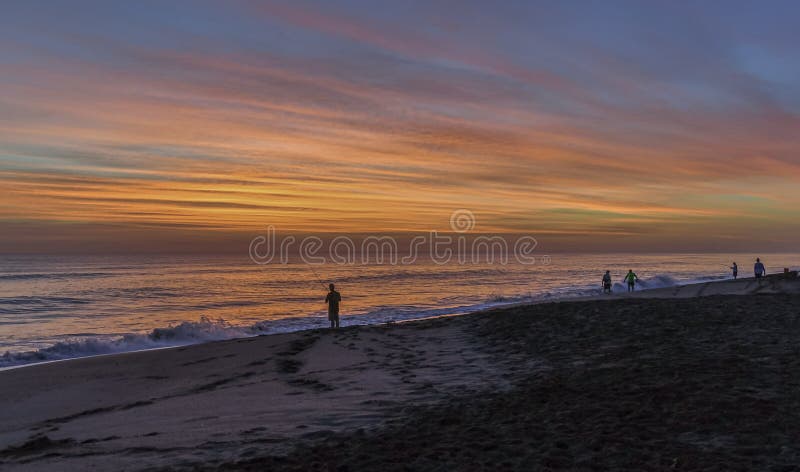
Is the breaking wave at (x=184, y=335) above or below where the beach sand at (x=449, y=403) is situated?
below

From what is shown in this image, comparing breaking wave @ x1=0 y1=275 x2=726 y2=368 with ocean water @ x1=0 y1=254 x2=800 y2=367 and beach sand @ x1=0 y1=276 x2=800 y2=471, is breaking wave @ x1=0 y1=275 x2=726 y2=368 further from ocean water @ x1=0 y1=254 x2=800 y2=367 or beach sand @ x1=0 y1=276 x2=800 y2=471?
beach sand @ x1=0 y1=276 x2=800 y2=471

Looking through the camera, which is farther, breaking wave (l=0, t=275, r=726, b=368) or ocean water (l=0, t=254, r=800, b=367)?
ocean water (l=0, t=254, r=800, b=367)

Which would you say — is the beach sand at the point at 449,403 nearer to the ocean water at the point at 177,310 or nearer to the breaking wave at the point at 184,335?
the breaking wave at the point at 184,335

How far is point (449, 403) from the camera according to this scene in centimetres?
823

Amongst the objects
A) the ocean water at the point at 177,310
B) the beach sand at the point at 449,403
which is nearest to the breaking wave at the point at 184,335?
the ocean water at the point at 177,310

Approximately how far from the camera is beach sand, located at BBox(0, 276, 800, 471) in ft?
18.9

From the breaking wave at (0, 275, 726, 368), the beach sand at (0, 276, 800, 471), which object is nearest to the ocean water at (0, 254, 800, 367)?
the breaking wave at (0, 275, 726, 368)

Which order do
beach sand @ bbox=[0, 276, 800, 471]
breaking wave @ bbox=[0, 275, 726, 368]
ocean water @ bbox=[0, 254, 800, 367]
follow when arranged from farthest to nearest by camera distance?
ocean water @ bbox=[0, 254, 800, 367] < breaking wave @ bbox=[0, 275, 726, 368] < beach sand @ bbox=[0, 276, 800, 471]

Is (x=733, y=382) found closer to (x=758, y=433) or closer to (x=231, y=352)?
(x=758, y=433)

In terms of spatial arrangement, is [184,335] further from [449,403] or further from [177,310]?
[449,403]

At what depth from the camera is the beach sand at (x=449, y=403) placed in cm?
575

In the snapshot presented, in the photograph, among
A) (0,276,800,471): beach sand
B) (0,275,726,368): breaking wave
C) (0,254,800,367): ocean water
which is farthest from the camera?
(0,254,800,367): ocean water

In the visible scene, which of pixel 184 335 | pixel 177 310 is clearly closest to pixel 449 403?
pixel 184 335

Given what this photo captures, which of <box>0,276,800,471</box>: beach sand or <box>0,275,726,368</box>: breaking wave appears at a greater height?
<box>0,276,800,471</box>: beach sand
